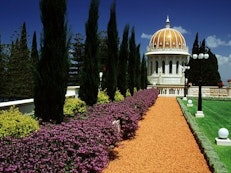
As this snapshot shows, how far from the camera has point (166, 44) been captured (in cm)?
7306

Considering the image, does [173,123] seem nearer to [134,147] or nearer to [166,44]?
[134,147]

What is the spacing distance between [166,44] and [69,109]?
6383 centimetres

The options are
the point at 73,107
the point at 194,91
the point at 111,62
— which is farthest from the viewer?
the point at 194,91

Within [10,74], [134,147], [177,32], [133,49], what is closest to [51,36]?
[134,147]

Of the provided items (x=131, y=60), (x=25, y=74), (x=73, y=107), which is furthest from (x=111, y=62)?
(x=25, y=74)

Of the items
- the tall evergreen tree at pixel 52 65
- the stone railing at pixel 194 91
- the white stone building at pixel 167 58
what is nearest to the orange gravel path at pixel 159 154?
the tall evergreen tree at pixel 52 65

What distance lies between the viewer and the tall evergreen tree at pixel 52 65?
938 cm

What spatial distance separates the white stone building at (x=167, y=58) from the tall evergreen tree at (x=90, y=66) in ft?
184

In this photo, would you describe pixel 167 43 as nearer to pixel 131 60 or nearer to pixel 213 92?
pixel 213 92

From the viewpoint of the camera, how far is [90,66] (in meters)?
14.7

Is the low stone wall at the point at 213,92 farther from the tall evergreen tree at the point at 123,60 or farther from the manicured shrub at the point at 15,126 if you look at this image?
the manicured shrub at the point at 15,126

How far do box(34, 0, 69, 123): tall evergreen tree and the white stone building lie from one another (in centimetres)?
6125

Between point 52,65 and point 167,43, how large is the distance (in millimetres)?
65968

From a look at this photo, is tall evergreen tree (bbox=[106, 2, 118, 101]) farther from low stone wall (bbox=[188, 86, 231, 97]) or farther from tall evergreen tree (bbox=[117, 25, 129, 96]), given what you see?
low stone wall (bbox=[188, 86, 231, 97])
